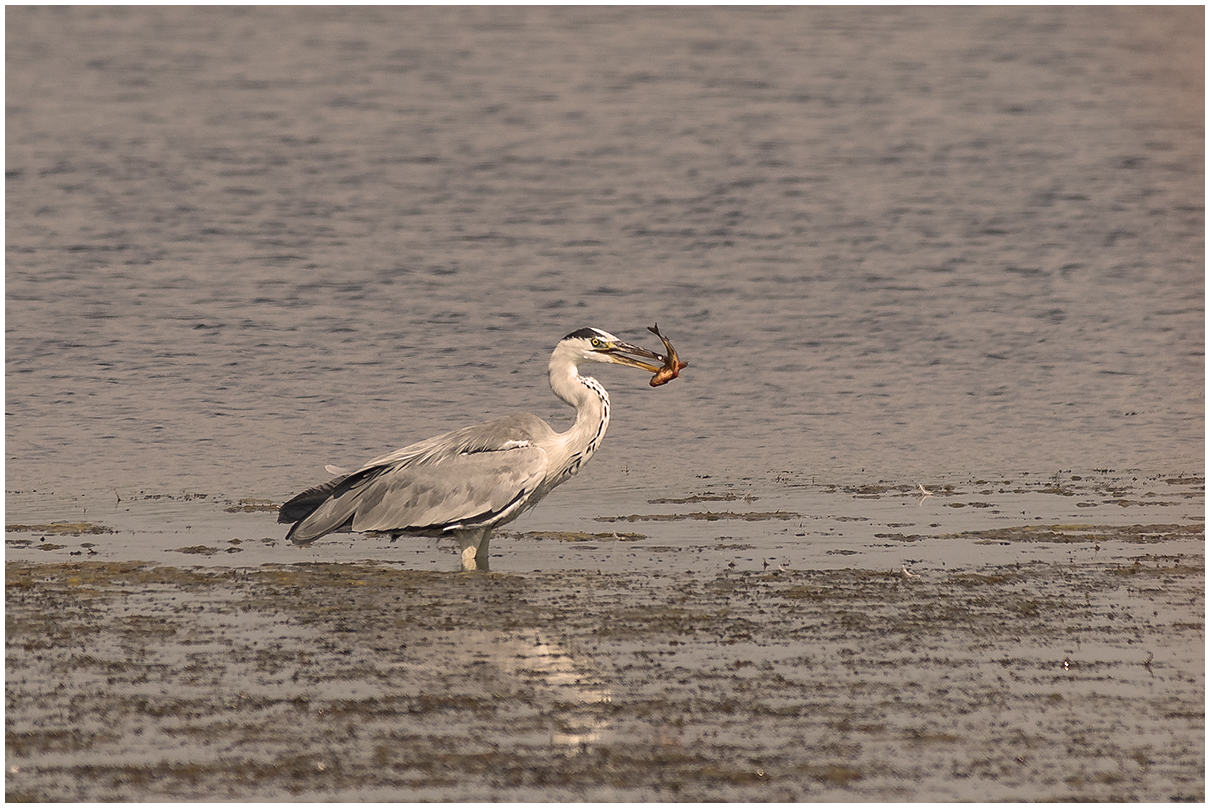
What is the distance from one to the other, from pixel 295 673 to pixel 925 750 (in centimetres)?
296

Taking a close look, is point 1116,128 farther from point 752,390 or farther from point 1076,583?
point 1076,583

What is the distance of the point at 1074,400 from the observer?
1650cm

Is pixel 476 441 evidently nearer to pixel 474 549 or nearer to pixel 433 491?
pixel 433 491

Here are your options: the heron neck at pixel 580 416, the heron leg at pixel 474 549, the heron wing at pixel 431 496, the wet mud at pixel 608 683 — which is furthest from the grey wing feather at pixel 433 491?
the wet mud at pixel 608 683

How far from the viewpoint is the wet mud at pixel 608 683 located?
22.4ft

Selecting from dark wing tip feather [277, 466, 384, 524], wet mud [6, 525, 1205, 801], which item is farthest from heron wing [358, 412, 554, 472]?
wet mud [6, 525, 1205, 801]

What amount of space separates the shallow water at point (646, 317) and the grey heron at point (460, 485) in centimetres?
30

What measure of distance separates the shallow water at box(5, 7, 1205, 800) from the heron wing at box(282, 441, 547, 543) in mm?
305

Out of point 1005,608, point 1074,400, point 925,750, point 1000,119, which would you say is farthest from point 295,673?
point 1000,119

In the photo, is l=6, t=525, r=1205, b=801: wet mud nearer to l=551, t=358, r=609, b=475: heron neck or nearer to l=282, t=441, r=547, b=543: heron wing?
l=282, t=441, r=547, b=543: heron wing

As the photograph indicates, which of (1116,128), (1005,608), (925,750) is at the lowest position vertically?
(1116,128)

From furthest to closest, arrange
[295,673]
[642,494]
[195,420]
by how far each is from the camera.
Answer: [195,420] → [642,494] → [295,673]

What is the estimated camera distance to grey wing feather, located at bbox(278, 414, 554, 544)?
37.2 ft

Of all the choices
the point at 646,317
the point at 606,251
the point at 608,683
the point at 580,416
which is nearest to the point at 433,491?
the point at 580,416
